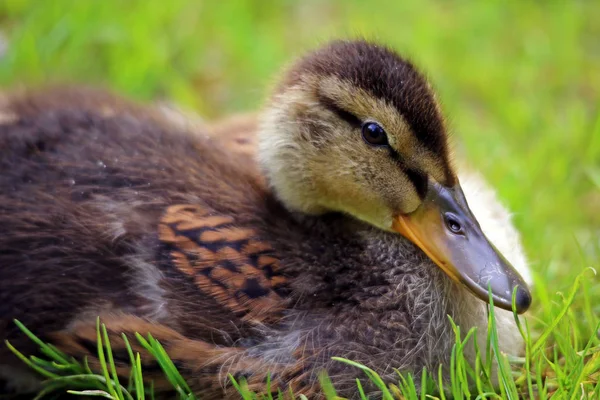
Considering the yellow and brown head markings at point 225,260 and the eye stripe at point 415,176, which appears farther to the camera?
the eye stripe at point 415,176

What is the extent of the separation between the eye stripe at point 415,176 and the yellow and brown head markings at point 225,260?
0.43m

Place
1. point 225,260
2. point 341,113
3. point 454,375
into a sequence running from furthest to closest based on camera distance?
point 341,113, point 225,260, point 454,375

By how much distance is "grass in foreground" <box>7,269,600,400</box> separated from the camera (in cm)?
207

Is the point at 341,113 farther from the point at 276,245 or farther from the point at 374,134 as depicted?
the point at 276,245

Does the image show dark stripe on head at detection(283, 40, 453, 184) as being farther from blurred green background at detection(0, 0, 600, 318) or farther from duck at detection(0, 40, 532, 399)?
blurred green background at detection(0, 0, 600, 318)

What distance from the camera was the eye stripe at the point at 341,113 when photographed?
7.63ft

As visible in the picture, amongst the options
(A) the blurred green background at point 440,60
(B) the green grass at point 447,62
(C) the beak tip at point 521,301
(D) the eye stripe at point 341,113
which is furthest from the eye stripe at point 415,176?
(A) the blurred green background at point 440,60

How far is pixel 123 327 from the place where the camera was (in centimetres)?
217

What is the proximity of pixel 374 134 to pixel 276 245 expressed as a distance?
0.41m

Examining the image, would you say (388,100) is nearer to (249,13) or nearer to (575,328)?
(575,328)

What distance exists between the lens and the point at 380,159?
7.62 feet

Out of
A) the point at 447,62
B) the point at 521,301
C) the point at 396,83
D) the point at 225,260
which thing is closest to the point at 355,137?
the point at 396,83

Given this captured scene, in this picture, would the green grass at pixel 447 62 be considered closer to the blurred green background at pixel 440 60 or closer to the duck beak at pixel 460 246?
the blurred green background at pixel 440 60

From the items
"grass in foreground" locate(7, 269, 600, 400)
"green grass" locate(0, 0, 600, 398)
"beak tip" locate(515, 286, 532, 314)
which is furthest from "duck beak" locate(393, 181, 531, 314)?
"green grass" locate(0, 0, 600, 398)
